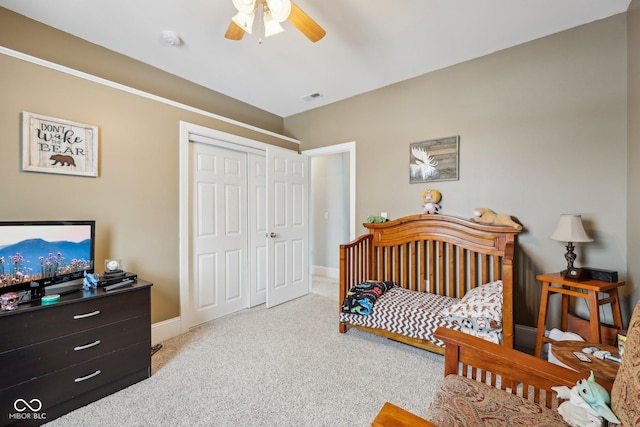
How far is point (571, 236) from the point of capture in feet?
6.48

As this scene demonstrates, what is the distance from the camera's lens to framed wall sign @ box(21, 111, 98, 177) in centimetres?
191

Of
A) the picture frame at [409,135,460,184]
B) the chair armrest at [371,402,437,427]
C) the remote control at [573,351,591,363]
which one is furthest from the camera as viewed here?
the picture frame at [409,135,460,184]

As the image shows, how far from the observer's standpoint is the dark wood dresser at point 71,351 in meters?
1.48

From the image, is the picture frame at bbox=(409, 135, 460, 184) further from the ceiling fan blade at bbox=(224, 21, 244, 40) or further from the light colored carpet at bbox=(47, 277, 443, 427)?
the ceiling fan blade at bbox=(224, 21, 244, 40)

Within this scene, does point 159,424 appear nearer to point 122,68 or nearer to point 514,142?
point 122,68

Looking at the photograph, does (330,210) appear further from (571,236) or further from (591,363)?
(591,363)

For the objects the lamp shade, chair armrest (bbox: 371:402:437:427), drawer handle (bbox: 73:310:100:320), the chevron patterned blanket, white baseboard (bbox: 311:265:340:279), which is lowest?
white baseboard (bbox: 311:265:340:279)

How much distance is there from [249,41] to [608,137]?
303cm

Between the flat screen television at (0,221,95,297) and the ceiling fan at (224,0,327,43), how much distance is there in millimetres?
1727

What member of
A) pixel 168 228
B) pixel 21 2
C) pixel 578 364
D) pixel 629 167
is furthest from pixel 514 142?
pixel 21 2

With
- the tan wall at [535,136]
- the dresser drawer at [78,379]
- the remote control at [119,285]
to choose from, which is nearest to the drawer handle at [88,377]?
the dresser drawer at [78,379]

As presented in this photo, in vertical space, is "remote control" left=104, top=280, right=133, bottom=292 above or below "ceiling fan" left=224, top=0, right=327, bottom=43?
below

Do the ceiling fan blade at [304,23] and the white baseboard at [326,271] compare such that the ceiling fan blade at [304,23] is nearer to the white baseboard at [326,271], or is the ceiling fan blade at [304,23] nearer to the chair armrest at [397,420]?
the chair armrest at [397,420]

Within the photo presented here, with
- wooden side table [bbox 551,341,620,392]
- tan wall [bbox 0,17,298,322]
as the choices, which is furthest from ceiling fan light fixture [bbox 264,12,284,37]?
wooden side table [bbox 551,341,620,392]
